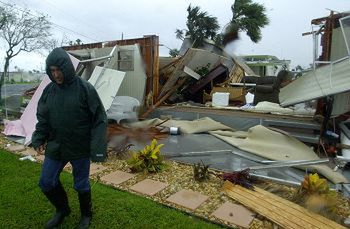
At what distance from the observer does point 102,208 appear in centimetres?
334

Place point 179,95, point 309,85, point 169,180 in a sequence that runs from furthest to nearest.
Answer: point 179,95
point 309,85
point 169,180

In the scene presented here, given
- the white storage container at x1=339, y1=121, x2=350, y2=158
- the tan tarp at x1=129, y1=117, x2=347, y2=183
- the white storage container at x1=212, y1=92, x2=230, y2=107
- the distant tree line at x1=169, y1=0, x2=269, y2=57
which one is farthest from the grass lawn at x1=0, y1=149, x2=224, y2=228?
the distant tree line at x1=169, y1=0, x2=269, y2=57

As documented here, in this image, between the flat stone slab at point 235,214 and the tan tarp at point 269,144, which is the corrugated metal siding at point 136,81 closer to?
the tan tarp at point 269,144

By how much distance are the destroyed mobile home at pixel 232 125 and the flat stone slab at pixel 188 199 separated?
6cm

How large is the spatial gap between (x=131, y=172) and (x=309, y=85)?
12.4 ft

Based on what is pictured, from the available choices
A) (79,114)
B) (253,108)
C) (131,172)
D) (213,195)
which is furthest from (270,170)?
(253,108)

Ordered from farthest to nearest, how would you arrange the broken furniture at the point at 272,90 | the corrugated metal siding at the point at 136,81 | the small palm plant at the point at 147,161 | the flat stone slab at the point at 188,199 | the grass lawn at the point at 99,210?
the corrugated metal siding at the point at 136,81 → the broken furniture at the point at 272,90 → the small palm plant at the point at 147,161 → the flat stone slab at the point at 188,199 → the grass lawn at the point at 99,210

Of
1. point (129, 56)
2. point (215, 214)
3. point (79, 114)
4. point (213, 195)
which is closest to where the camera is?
point (79, 114)

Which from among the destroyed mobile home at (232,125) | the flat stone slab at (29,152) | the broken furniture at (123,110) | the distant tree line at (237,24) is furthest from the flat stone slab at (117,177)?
the distant tree line at (237,24)

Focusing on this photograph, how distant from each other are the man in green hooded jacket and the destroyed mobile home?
1431 mm

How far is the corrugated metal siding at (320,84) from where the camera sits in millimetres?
4973

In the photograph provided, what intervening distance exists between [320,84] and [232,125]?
229cm

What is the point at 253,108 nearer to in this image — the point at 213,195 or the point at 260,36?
the point at 213,195

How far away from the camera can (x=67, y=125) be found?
272cm
